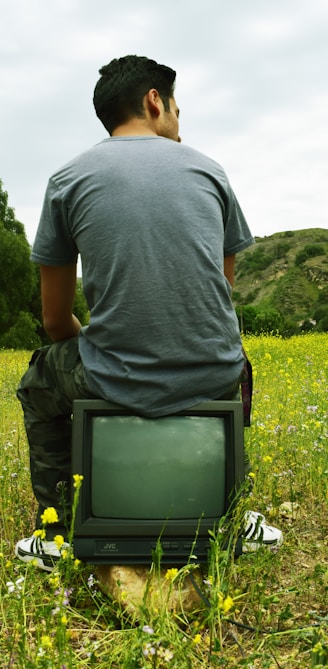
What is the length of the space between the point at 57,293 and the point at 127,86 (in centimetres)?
91

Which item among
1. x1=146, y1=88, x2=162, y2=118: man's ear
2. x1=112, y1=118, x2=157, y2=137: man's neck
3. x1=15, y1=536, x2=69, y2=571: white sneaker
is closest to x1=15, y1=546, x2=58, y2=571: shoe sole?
x1=15, y1=536, x2=69, y2=571: white sneaker

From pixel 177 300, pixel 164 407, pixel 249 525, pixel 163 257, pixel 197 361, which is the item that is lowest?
pixel 249 525

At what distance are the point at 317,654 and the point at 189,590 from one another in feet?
2.98

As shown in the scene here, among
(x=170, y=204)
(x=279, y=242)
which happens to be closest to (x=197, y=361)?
(x=170, y=204)

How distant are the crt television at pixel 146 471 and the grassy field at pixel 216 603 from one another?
0.53ft

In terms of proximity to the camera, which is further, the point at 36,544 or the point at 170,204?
the point at 36,544

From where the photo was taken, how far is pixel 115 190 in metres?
2.58

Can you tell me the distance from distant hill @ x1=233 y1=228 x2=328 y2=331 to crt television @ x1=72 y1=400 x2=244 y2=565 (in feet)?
98.5

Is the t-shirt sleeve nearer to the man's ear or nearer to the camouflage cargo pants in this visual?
the camouflage cargo pants

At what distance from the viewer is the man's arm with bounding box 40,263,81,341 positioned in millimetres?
2834

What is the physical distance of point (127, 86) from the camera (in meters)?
2.82

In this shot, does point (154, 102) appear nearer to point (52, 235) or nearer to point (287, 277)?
point (52, 235)

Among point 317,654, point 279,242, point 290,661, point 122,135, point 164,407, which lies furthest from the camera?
point 279,242

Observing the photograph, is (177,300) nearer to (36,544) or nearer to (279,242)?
(36,544)
